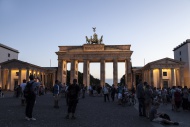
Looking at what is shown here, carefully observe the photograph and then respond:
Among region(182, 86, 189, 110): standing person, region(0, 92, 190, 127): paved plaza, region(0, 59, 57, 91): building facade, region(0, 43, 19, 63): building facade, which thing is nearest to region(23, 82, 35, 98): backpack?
region(0, 92, 190, 127): paved plaza

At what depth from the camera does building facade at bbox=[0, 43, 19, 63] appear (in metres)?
62.3

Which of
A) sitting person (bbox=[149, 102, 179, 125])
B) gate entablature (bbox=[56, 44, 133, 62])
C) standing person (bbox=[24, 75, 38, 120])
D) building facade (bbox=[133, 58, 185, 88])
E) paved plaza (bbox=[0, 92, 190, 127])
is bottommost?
paved plaza (bbox=[0, 92, 190, 127])

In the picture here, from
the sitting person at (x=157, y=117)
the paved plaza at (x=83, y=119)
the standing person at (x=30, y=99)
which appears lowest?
the paved plaza at (x=83, y=119)

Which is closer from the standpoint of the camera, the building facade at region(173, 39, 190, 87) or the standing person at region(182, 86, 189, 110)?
the standing person at region(182, 86, 189, 110)

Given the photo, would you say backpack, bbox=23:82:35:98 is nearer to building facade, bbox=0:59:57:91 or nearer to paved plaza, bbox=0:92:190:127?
paved plaza, bbox=0:92:190:127

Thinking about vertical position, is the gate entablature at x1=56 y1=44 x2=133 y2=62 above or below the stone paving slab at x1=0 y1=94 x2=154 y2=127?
above

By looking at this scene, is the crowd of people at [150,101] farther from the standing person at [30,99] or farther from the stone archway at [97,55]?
the stone archway at [97,55]

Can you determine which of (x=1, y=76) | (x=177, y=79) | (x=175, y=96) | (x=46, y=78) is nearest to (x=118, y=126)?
(x=175, y=96)

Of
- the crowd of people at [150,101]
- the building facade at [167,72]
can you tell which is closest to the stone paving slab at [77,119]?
the crowd of people at [150,101]

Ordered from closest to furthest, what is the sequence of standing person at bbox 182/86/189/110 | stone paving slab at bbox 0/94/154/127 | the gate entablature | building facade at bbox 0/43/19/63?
stone paving slab at bbox 0/94/154/127
standing person at bbox 182/86/189/110
the gate entablature
building facade at bbox 0/43/19/63

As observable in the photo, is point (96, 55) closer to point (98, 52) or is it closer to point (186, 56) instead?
point (98, 52)

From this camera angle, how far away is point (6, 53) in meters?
65.1

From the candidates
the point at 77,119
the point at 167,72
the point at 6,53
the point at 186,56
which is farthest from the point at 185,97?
the point at 6,53

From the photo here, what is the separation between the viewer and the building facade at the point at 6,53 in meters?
62.3
